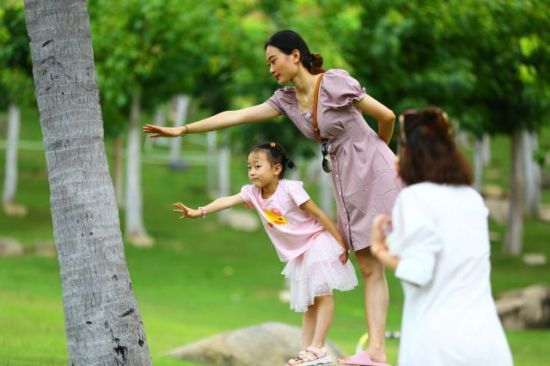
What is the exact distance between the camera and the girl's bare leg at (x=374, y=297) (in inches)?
301

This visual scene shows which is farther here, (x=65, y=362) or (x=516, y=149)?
(x=516, y=149)

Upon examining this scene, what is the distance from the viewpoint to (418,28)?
25.1 meters

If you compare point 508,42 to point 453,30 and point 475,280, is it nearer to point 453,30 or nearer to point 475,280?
point 453,30

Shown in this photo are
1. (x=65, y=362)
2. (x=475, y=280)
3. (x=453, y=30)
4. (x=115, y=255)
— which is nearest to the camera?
(x=475, y=280)

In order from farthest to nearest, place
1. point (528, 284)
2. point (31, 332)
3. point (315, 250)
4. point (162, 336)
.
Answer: point (528, 284) < point (162, 336) < point (31, 332) < point (315, 250)

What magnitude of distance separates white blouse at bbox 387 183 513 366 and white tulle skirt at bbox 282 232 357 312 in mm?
2372

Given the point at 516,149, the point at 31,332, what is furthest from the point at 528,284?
the point at 31,332

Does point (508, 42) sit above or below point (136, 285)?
above

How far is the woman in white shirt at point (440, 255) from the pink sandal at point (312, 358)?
2.25 m

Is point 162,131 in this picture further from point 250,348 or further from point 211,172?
point 211,172

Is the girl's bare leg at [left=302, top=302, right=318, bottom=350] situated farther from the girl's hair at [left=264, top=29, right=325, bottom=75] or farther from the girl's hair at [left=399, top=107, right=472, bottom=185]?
the girl's hair at [left=399, top=107, right=472, bottom=185]

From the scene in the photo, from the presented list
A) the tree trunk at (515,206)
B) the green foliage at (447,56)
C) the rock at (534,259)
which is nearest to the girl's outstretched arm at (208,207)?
the green foliage at (447,56)

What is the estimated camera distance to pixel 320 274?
7.86 metres

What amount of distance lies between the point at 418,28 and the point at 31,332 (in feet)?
45.1
